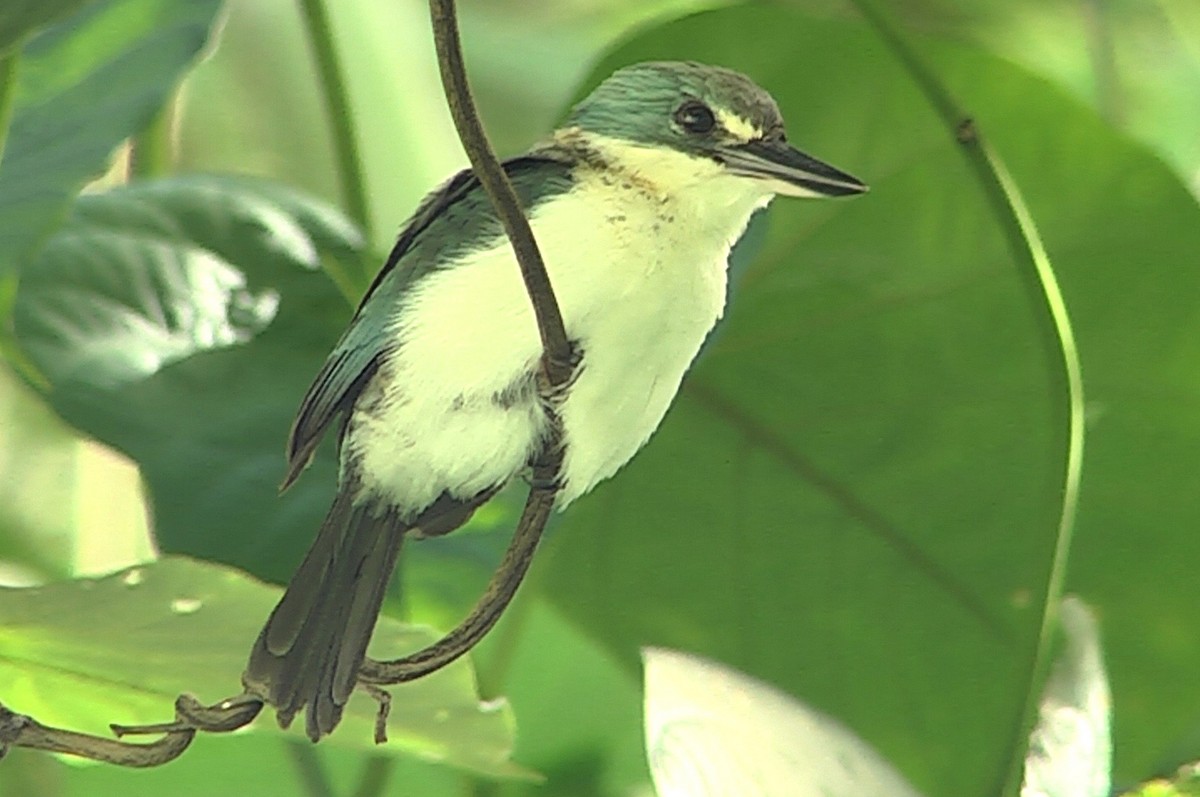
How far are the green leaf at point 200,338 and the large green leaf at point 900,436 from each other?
93 millimetres

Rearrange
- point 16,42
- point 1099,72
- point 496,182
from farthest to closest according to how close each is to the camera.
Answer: point 1099,72
point 16,42
point 496,182

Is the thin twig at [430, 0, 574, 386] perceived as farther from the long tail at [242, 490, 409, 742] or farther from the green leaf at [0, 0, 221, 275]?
the green leaf at [0, 0, 221, 275]

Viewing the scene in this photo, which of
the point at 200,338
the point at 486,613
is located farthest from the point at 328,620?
the point at 200,338

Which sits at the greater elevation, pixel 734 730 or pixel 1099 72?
pixel 1099 72

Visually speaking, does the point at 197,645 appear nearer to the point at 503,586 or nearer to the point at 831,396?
the point at 503,586

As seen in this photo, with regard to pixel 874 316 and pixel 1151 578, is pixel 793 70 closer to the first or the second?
pixel 874 316

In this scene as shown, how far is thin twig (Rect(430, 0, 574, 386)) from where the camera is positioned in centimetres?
25

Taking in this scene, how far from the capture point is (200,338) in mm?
450

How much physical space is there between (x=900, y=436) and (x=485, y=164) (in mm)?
256

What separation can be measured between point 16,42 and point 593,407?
0.17 meters

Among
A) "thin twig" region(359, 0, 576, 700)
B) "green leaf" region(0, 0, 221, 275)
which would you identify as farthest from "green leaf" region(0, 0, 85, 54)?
"thin twig" region(359, 0, 576, 700)

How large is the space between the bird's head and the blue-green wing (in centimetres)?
2

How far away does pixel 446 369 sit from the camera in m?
0.31

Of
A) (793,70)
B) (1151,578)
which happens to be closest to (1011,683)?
(1151,578)
